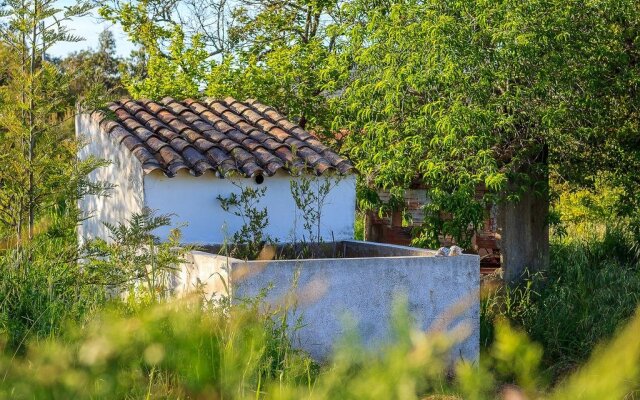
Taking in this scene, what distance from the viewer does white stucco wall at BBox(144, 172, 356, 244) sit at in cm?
1063

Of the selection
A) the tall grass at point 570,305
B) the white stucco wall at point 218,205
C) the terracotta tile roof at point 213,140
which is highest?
the terracotta tile roof at point 213,140

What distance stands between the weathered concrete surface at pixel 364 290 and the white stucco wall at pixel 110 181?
2279 millimetres

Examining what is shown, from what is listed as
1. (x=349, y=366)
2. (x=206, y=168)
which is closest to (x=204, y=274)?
(x=206, y=168)

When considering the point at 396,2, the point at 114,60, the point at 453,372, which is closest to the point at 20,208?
the point at 453,372

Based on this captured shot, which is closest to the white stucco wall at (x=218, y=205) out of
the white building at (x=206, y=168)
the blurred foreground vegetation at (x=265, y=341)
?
the white building at (x=206, y=168)

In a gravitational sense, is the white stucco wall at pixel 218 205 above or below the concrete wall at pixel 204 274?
above

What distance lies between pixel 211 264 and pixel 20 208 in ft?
7.47

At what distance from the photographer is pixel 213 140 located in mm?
11328

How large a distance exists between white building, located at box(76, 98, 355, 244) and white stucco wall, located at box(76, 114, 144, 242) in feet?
0.04

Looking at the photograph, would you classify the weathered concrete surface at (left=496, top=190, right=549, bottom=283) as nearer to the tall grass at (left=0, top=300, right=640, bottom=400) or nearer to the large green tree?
the large green tree

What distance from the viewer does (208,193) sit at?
10.9 m

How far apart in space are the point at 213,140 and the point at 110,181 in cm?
145

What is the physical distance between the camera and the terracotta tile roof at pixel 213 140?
10.7 metres

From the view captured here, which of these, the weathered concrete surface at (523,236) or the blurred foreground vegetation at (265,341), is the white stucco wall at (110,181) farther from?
the weathered concrete surface at (523,236)
